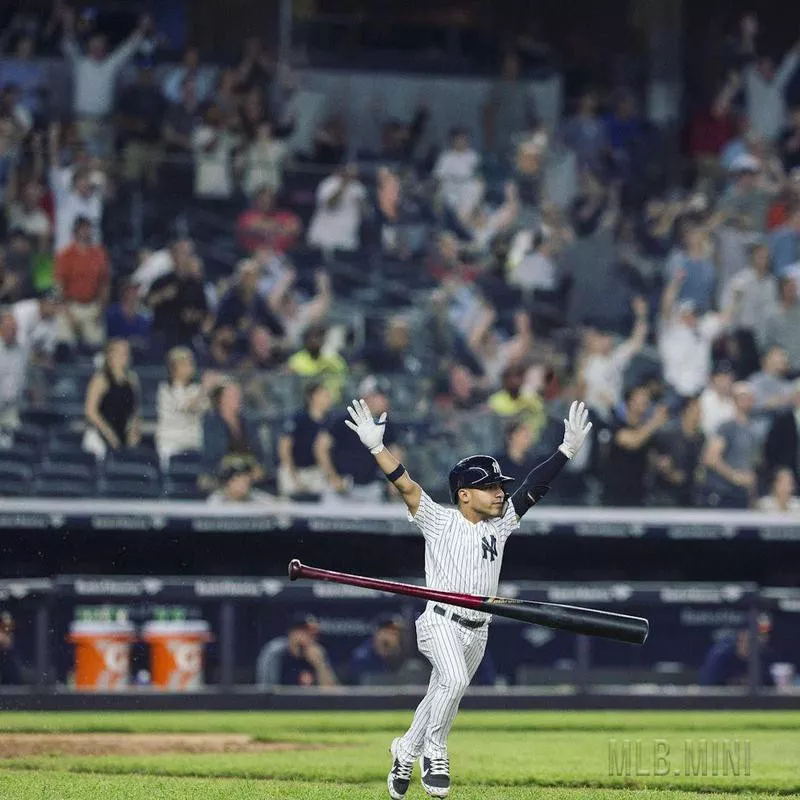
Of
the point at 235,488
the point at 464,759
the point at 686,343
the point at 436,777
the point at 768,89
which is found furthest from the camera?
the point at 768,89

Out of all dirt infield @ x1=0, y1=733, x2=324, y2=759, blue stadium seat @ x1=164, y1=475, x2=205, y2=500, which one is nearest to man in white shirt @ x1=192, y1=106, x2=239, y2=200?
blue stadium seat @ x1=164, y1=475, x2=205, y2=500

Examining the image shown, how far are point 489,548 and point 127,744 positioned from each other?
4404 millimetres

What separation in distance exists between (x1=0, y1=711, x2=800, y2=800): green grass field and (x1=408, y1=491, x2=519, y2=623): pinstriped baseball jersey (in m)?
1.11

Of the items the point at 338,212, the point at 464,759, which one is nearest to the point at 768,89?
the point at 338,212

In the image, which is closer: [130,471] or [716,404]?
[130,471]

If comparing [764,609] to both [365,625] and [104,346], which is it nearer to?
[365,625]

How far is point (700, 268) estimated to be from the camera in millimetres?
17125

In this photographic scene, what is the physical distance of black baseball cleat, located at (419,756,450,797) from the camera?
7.78m

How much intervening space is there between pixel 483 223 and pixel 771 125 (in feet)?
13.3

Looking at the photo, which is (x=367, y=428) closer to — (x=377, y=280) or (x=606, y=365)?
(x=606, y=365)

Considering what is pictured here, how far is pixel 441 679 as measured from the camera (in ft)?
26.1

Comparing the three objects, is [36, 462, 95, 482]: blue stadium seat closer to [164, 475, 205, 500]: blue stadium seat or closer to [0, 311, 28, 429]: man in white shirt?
[0, 311, 28, 429]: man in white shirt

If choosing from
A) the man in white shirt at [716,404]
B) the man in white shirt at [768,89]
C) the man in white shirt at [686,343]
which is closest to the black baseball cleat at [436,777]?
the man in white shirt at [716,404]

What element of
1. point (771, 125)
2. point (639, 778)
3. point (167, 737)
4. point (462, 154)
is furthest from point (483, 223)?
point (639, 778)
